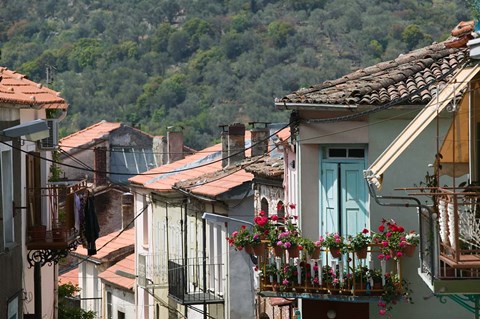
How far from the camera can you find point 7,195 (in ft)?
79.1

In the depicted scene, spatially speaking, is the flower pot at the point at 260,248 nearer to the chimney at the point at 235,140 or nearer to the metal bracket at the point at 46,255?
the metal bracket at the point at 46,255

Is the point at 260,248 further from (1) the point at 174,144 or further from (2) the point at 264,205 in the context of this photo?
(1) the point at 174,144

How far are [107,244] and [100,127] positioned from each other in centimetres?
1924

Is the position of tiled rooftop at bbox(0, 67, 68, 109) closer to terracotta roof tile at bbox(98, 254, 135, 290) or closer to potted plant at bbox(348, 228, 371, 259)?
potted plant at bbox(348, 228, 371, 259)

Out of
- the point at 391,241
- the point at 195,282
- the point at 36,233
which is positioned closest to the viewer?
the point at 391,241

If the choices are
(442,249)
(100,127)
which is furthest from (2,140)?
(100,127)

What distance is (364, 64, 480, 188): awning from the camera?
1689cm

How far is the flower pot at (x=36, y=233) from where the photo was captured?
26.4m

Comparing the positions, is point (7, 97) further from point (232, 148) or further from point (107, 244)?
point (107, 244)

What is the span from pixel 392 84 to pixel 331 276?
10.7ft

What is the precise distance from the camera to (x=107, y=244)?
166 feet

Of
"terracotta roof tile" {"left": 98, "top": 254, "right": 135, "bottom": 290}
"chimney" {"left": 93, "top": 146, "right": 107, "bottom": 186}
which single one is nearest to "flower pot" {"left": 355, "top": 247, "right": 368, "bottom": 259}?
"terracotta roof tile" {"left": 98, "top": 254, "right": 135, "bottom": 290}

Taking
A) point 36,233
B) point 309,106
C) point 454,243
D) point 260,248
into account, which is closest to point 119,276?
point 36,233

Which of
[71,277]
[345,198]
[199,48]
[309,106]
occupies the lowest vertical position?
[71,277]
